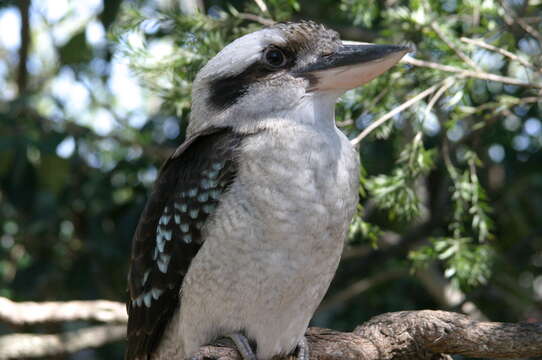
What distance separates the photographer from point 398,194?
2.86 m

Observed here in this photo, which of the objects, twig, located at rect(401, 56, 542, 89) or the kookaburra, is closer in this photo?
the kookaburra

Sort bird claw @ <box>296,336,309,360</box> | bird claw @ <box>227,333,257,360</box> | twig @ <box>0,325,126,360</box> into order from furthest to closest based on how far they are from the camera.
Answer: twig @ <box>0,325,126,360</box>
bird claw @ <box>296,336,309,360</box>
bird claw @ <box>227,333,257,360</box>

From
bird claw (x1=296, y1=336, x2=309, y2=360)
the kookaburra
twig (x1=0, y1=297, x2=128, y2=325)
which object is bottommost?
twig (x1=0, y1=297, x2=128, y2=325)

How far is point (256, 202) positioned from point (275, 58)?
56cm

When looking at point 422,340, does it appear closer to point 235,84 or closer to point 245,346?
point 245,346

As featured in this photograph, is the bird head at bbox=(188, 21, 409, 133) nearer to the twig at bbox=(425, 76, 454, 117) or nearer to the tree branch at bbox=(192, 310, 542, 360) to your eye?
the twig at bbox=(425, 76, 454, 117)

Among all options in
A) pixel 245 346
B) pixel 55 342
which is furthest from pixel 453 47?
pixel 55 342

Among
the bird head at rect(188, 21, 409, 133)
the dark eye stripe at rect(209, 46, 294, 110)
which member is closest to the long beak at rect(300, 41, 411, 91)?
the bird head at rect(188, 21, 409, 133)

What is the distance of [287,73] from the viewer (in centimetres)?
255

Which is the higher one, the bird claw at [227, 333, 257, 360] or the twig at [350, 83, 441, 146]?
the twig at [350, 83, 441, 146]

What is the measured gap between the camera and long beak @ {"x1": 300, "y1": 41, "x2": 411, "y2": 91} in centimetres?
248

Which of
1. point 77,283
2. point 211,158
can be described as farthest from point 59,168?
point 211,158

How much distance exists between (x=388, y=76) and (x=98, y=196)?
2.11 meters

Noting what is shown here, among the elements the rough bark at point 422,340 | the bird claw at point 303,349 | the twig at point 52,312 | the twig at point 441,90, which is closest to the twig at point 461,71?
the twig at point 441,90
